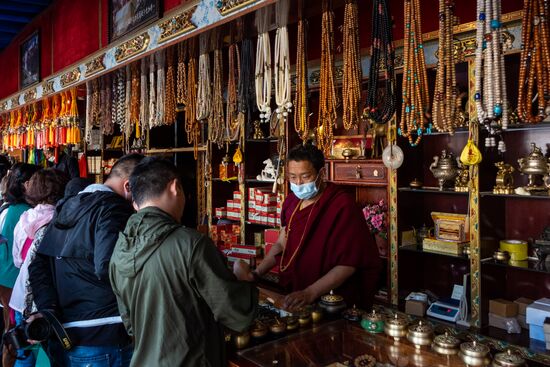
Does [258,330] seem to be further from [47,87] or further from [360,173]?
[47,87]

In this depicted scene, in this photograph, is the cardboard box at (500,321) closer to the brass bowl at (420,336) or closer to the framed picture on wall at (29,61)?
the brass bowl at (420,336)

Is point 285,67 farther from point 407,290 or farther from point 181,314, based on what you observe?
point 407,290

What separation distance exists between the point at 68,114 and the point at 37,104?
3.35 feet

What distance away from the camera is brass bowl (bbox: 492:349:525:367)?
118 cm

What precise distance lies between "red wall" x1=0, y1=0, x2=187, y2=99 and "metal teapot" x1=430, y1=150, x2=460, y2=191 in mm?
2007

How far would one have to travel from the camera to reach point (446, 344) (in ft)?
4.30

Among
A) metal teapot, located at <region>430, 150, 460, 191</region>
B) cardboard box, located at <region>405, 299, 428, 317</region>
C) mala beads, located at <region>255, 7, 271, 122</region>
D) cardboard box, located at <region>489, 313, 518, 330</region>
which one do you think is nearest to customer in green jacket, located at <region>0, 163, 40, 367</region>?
mala beads, located at <region>255, 7, 271, 122</region>

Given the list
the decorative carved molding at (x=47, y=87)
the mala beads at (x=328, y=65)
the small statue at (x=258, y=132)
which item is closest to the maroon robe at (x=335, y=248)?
the mala beads at (x=328, y=65)

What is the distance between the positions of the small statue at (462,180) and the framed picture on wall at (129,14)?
216 cm

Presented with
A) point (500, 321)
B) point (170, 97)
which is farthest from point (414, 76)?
point (170, 97)

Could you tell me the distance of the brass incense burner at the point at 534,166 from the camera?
260cm

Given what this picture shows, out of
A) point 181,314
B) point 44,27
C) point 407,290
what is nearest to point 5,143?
point 44,27

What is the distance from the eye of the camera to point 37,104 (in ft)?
17.0

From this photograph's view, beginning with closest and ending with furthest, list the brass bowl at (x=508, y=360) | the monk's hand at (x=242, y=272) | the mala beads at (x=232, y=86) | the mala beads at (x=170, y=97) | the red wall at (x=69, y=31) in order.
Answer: the brass bowl at (x=508, y=360) → the monk's hand at (x=242, y=272) → the mala beads at (x=232, y=86) → the mala beads at (x=170, y=97) → the red wall at (x=69, y=31)
